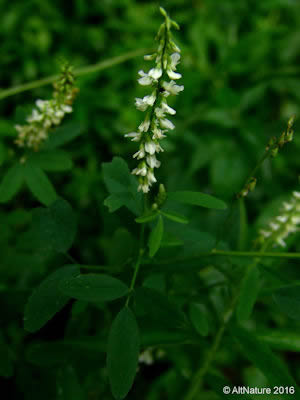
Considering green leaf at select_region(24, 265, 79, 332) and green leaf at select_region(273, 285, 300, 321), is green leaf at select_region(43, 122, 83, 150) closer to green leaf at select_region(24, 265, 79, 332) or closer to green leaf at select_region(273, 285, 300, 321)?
green leaf at select_region(24, 265, 79, 332)

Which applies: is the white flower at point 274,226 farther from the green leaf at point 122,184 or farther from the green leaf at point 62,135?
the green leaf at point 62,135

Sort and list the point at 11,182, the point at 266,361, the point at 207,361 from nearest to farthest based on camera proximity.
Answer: the point at 266,361, the point at 11,182, the point at 207,361

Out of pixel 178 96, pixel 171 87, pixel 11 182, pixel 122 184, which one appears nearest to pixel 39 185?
pixel 11 182

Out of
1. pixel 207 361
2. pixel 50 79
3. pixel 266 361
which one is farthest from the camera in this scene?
pixel 50 79

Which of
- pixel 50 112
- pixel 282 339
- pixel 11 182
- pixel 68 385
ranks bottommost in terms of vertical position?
pixel 68 385

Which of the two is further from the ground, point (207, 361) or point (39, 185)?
point (39, 185)

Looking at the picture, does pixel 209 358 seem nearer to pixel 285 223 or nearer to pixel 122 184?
pixel 285 223

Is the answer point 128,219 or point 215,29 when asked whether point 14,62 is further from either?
point 128,219
